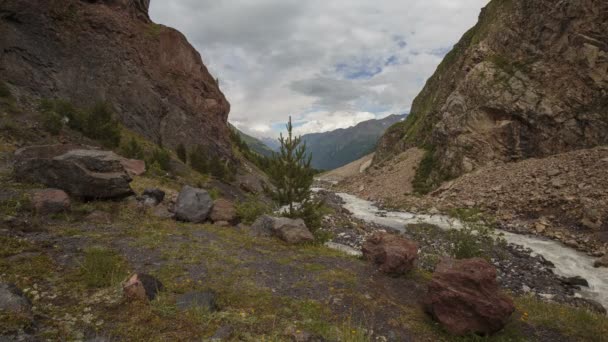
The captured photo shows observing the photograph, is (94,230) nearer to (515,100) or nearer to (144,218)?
(144,218)

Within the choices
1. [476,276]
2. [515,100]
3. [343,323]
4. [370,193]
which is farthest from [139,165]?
[515,100]

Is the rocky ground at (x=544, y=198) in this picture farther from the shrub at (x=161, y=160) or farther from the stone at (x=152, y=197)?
the shrub at (x=161, y=160)

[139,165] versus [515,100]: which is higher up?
[515,100]

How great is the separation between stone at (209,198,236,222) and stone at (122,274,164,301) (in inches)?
370

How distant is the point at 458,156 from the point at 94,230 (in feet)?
151

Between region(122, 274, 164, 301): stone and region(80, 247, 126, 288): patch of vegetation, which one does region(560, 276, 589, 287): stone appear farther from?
region(80, 247, 126, 288): patch of vegetation

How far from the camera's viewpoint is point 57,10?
1369 inches

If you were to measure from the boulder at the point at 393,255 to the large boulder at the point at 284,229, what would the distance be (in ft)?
11.3

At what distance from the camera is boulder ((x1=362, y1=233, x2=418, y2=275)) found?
36.8 ft

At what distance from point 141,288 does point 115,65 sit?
38.4 m

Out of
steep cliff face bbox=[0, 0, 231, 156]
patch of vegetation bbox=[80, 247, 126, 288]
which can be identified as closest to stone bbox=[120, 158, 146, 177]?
steep cliff face bbox=[0, 0, 231, 156]

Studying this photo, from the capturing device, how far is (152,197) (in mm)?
18359

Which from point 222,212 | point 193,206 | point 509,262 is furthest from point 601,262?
point 193,206

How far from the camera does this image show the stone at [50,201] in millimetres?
12914
